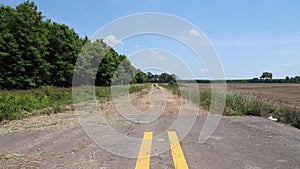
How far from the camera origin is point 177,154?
15.0 ft

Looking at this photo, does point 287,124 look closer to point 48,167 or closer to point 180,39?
point 180,39

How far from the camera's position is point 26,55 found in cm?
2627

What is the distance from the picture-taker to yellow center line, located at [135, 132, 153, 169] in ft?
12.8

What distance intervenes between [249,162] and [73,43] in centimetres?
3703

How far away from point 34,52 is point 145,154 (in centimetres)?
2518

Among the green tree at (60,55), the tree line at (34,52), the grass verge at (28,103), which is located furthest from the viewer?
the green tree at (60,55)

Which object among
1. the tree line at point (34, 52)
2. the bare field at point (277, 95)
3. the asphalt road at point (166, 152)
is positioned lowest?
the bare field at point (277, 95)

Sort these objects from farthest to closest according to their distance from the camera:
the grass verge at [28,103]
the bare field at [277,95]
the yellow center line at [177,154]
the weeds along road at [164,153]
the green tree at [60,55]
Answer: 1. the green tree at [60,55]
2. the bare field at [277,95]
3. the grass verge at [28,103]
4. the weeds along road at [164,153]
5. the yellow center line at [177,154]

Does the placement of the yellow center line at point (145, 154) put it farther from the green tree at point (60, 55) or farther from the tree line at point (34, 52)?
the green tree at point (60, 55)

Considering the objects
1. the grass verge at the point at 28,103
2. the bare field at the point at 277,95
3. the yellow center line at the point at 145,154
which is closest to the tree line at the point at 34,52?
the grass verge at the point at 28,103

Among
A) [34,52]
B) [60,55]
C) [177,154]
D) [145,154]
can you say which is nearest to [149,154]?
[145,154]

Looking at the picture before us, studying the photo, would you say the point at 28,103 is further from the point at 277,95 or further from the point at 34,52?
the point at 277,95

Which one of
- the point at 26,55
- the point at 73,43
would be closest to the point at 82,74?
the point at 73,43

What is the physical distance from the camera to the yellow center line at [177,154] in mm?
3900
